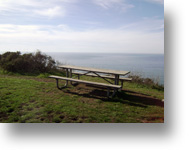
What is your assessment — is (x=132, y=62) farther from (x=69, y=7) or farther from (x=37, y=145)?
(x=37, y=145)

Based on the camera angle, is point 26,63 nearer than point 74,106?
No

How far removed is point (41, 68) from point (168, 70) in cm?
612

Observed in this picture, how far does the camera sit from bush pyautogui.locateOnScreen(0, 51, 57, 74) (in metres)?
7.37

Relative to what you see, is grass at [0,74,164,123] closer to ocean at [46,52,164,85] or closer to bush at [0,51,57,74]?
ocean at [46,52,164,85]

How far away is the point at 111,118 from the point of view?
3.36 metres

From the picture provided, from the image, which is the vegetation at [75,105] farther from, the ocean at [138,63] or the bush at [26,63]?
the bush at [26,63]

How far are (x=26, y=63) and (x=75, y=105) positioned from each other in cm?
499

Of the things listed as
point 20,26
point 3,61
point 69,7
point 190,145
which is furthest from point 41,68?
point 190,145

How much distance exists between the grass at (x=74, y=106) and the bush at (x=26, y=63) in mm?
2921

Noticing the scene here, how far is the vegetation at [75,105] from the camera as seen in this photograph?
3325mm

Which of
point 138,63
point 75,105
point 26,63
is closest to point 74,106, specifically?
point 75,105

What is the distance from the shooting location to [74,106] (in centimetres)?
373

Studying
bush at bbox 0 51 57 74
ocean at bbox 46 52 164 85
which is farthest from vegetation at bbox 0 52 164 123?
bush at bbox 0 51 57 74

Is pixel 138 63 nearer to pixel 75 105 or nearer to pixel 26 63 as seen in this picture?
pixel 75 105
